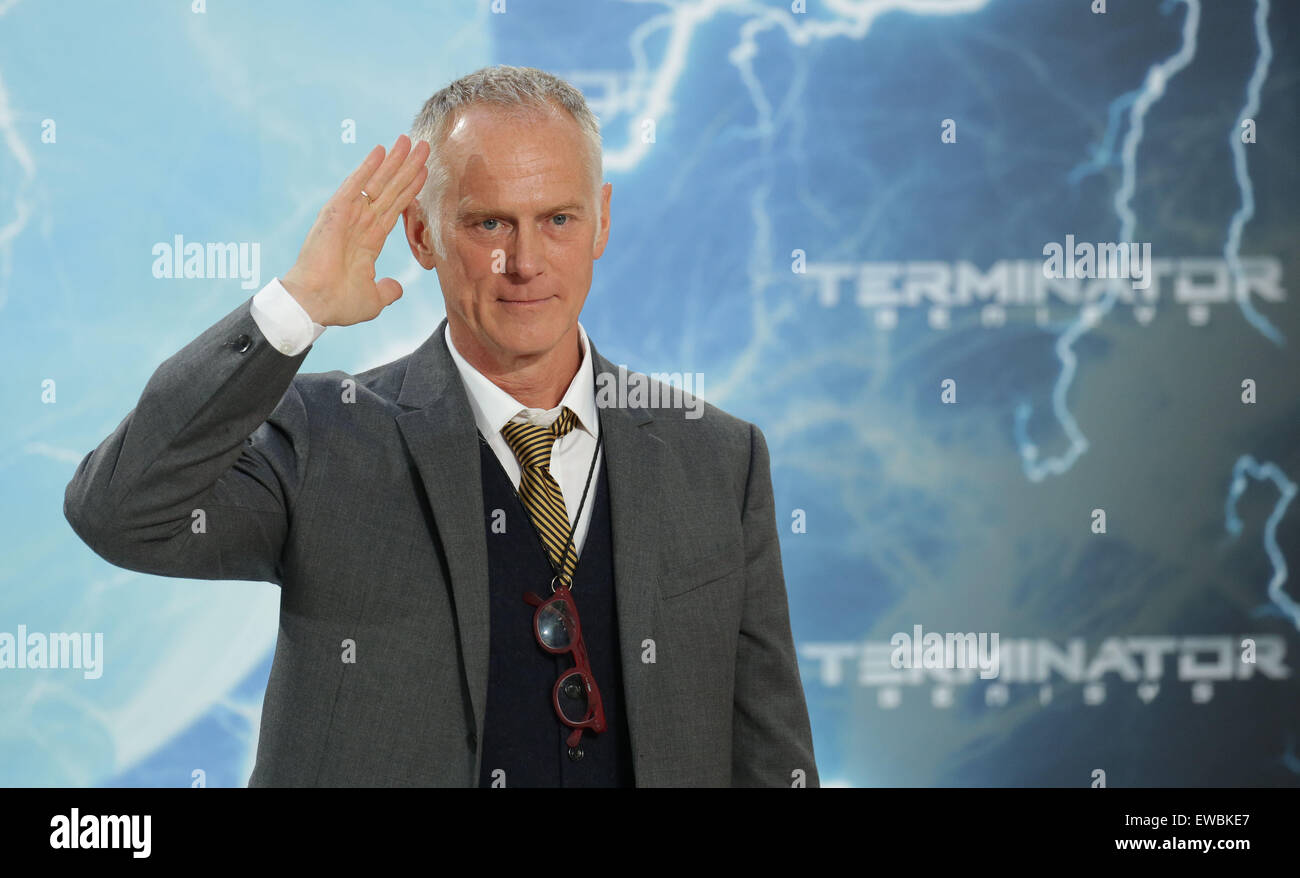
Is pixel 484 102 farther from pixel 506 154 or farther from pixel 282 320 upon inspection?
pixel 282 320

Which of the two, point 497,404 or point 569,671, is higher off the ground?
point 497,404

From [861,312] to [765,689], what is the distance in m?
1.84

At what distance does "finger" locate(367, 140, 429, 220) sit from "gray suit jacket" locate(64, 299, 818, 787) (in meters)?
0.24

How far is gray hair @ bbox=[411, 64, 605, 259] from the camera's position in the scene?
180cm

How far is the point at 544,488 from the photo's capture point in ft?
5.87

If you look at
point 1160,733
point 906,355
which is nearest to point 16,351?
point 906,355

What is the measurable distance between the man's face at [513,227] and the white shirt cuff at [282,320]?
1.21ft

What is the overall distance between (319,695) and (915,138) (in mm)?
2617

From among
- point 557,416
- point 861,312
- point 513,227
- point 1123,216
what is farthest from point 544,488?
point 1123,216

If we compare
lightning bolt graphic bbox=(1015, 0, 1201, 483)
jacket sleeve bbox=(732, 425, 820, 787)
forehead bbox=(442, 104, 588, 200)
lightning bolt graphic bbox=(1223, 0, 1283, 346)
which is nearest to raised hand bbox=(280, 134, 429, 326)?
forehead bbox=(442, 104, 588, 200)

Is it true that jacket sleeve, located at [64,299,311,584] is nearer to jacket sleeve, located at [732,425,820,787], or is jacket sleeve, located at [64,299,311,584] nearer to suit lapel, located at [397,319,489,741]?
suit lapel, located at [397,319,489,741]

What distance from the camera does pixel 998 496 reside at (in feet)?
11.8

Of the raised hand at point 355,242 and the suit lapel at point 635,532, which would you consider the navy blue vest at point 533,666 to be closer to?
the suit lapel at point 635,532

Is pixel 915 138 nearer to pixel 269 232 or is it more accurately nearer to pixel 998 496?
pixel 998 496
